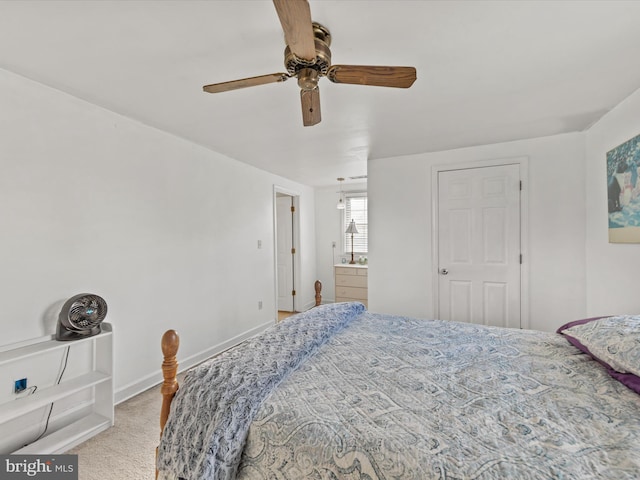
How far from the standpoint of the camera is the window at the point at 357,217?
5449 mm

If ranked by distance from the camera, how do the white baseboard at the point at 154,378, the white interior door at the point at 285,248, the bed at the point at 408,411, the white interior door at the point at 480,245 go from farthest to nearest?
the white interior door at the point at 285,248
the white interior door at the point at 480,245
the white baseboard at the point at 154,378
the bed at the point at 408,411

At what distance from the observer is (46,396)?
1809 mm

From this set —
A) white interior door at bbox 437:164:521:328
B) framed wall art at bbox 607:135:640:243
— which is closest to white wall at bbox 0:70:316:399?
white interior door at bbox 437:164:521:328

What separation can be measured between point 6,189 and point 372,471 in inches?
95.5

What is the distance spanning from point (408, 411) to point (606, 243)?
8.12 feet

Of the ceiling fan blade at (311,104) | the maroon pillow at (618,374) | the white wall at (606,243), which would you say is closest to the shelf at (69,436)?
the ceiling fan blade at (311,104)

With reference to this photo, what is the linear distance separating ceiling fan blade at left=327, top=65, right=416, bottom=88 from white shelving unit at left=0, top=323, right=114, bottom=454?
2209mm

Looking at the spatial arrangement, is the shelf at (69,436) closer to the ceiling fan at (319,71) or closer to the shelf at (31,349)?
the shelf at (31,349)

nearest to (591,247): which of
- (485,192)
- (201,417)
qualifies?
(485,192)

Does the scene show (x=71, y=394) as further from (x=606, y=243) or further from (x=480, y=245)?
(x=606, y=243)

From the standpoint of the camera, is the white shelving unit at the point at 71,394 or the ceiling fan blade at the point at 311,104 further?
the white shelving unit at the point at 71,394

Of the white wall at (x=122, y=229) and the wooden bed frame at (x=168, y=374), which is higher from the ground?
the white wall at (x=122, y=229)

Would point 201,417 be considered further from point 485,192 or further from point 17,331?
point 485,192

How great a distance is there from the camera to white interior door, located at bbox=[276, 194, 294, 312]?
538 cm
